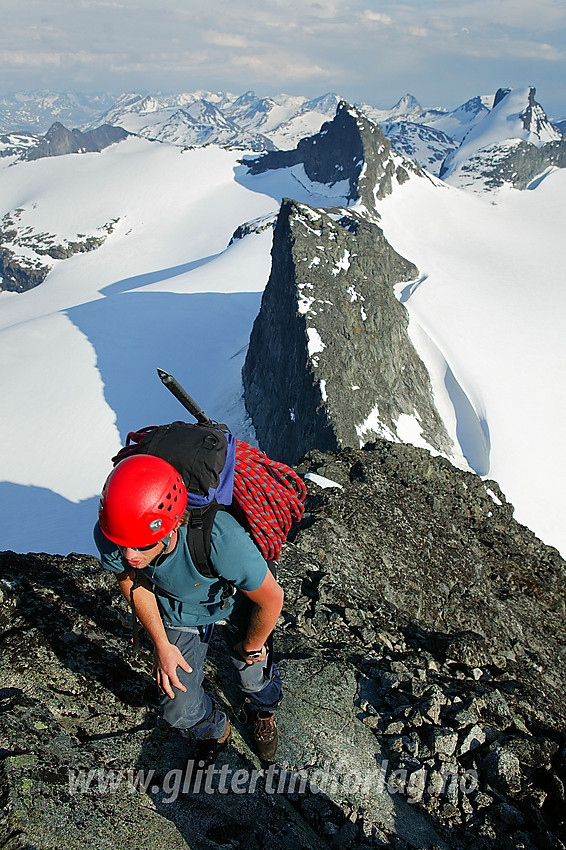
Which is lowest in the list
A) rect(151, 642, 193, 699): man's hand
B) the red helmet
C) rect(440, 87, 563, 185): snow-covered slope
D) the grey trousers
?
the grey trousers

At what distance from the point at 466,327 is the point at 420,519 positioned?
132 feet

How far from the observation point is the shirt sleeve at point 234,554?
2.81m

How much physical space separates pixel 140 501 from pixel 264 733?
2655mm

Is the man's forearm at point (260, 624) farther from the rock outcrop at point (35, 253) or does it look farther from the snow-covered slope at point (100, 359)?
the rock outcrop at point (35, 253)

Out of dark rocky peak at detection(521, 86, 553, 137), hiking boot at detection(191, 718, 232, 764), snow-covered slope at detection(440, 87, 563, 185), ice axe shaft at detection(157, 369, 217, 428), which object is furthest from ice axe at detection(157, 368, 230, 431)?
dark rocky peak at detection(521, 86, 553, 137)

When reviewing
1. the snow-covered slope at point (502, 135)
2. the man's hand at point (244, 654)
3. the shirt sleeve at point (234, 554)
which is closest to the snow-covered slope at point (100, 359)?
the man's hand at point (244, 654)

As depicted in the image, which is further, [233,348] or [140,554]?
[233,348]

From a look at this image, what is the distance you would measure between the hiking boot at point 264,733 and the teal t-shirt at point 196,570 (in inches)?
58.0

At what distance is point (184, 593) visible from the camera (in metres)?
3.15

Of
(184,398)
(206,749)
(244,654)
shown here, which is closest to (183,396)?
(184,398)

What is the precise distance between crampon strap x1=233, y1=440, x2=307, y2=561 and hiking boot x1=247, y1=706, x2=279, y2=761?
5.79 ft

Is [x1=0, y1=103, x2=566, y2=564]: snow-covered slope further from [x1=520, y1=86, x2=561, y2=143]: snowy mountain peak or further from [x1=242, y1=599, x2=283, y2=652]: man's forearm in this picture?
[x1=520, y1=86, x2=561, y2=143]: snowy mountain peak

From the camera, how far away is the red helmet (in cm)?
255

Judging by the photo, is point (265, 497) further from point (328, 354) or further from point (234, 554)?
point (328, 354)
